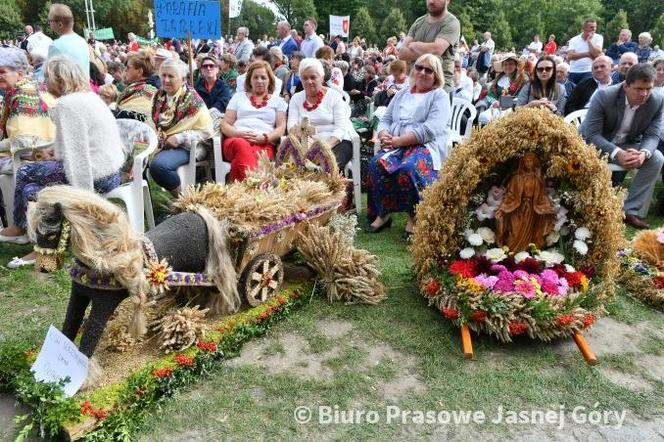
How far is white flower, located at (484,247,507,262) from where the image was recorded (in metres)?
3.27

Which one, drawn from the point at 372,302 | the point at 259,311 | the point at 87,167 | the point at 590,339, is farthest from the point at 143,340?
the point at 590,339

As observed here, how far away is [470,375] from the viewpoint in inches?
106

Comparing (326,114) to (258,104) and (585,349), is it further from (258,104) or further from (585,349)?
(585,349)

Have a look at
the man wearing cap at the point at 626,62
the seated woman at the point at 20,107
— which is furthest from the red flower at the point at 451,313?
the man wearing cap at the point at 626,62

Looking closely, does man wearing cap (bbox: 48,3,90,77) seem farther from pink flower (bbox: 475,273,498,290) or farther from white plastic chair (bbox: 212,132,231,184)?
pink flower (bbox: 475,273,498,290)

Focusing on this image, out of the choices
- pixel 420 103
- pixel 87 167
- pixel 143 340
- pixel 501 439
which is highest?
pixel 420 103

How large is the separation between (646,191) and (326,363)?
4.19 meters

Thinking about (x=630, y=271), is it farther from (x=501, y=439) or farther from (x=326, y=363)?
(x=326, y=363)

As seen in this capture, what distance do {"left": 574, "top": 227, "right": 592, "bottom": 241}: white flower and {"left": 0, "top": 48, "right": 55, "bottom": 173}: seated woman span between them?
4.10 metres

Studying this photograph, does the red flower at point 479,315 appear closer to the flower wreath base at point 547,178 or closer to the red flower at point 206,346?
the flower wreath base at point 547,178

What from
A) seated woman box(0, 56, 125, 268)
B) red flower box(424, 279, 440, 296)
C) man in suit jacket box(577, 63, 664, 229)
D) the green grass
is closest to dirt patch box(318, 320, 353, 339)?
the green grass

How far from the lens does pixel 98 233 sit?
88.1 inches

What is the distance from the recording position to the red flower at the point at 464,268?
314cm

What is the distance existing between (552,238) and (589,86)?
3910 mm
